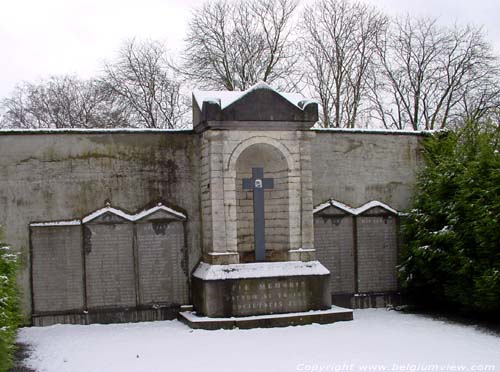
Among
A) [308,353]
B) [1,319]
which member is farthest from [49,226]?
[308,353]

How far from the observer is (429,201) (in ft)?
39.0

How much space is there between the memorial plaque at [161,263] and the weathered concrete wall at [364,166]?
9.30 ft

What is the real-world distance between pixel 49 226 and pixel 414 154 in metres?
7.20

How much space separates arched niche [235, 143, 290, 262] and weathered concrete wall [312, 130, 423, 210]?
93 cm

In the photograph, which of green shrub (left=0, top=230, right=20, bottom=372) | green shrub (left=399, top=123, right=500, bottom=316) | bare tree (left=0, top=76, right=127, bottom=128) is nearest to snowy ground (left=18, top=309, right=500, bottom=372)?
green shrub (left=399, top=123, right=500, bottom=316)

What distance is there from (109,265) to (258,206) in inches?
111

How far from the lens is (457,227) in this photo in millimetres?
11031

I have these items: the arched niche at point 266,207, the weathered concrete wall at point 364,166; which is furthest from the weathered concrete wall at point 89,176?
the weathered concrete wall at point 364,166

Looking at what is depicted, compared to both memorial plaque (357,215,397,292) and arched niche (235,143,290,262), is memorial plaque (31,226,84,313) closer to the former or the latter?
arched niche (235,143,290,262)

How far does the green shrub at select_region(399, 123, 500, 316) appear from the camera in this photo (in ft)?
33.8

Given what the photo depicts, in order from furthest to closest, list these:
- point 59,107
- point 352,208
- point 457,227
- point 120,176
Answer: point 59,107 < point 352,208 < point 120,176 < point 457,227

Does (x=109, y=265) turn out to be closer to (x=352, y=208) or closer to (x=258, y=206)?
(x=258, y=206)

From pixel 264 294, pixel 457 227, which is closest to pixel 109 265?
pixel 264 294

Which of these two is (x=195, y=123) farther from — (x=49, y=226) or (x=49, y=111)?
(x=49, y=111)
